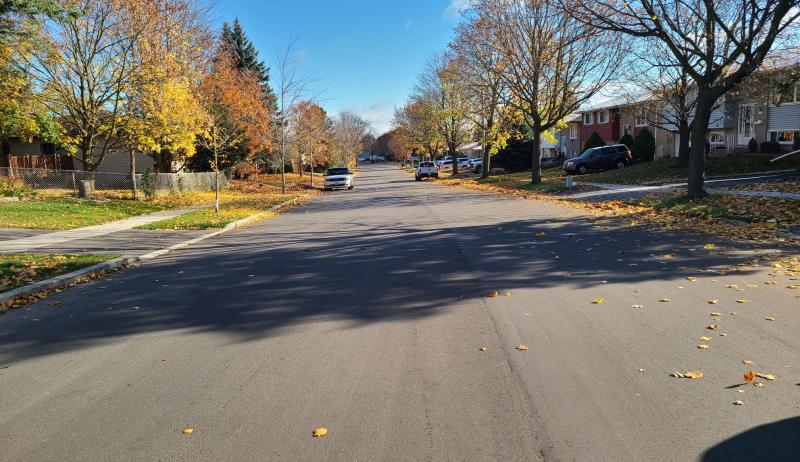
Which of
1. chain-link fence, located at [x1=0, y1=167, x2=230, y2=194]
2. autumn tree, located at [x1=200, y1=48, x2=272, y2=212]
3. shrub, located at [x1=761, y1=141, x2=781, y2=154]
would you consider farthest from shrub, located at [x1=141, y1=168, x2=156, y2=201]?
shrub, located at [x1=761, y1=141, x2=781, y2=154]

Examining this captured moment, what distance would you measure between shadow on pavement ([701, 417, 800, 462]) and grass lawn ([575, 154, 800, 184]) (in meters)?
24.9

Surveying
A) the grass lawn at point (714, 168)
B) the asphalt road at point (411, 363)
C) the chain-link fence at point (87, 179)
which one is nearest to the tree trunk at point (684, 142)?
the grass lawn at point (714, 168)

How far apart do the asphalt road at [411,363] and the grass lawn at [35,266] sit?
854 millimetres

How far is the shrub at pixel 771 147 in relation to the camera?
28828mm

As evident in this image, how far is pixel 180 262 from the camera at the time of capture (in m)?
10.5

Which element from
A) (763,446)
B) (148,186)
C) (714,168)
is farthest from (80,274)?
(714,168)

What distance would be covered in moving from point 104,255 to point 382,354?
7.90m

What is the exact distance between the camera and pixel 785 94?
71.7 ft

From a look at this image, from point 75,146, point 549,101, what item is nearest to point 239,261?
point 75,146

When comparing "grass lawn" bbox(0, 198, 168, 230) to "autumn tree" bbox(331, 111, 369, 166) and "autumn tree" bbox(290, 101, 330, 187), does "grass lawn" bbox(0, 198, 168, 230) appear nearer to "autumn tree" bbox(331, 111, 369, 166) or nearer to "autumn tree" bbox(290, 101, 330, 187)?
"autumn tree" bbox(290, 101, 330, 187)

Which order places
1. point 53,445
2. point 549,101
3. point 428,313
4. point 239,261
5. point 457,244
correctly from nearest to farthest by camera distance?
1. point 53,445
2. point 428,313
3. point 239,261
4. point 457,244
5. point 549,101

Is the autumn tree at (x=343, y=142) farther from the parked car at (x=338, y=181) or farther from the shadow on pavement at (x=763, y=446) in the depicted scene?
the shadow on pavement at (x=763, y=446)

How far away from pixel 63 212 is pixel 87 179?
590 cm

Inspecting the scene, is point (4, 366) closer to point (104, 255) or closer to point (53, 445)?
point (53, 445)
